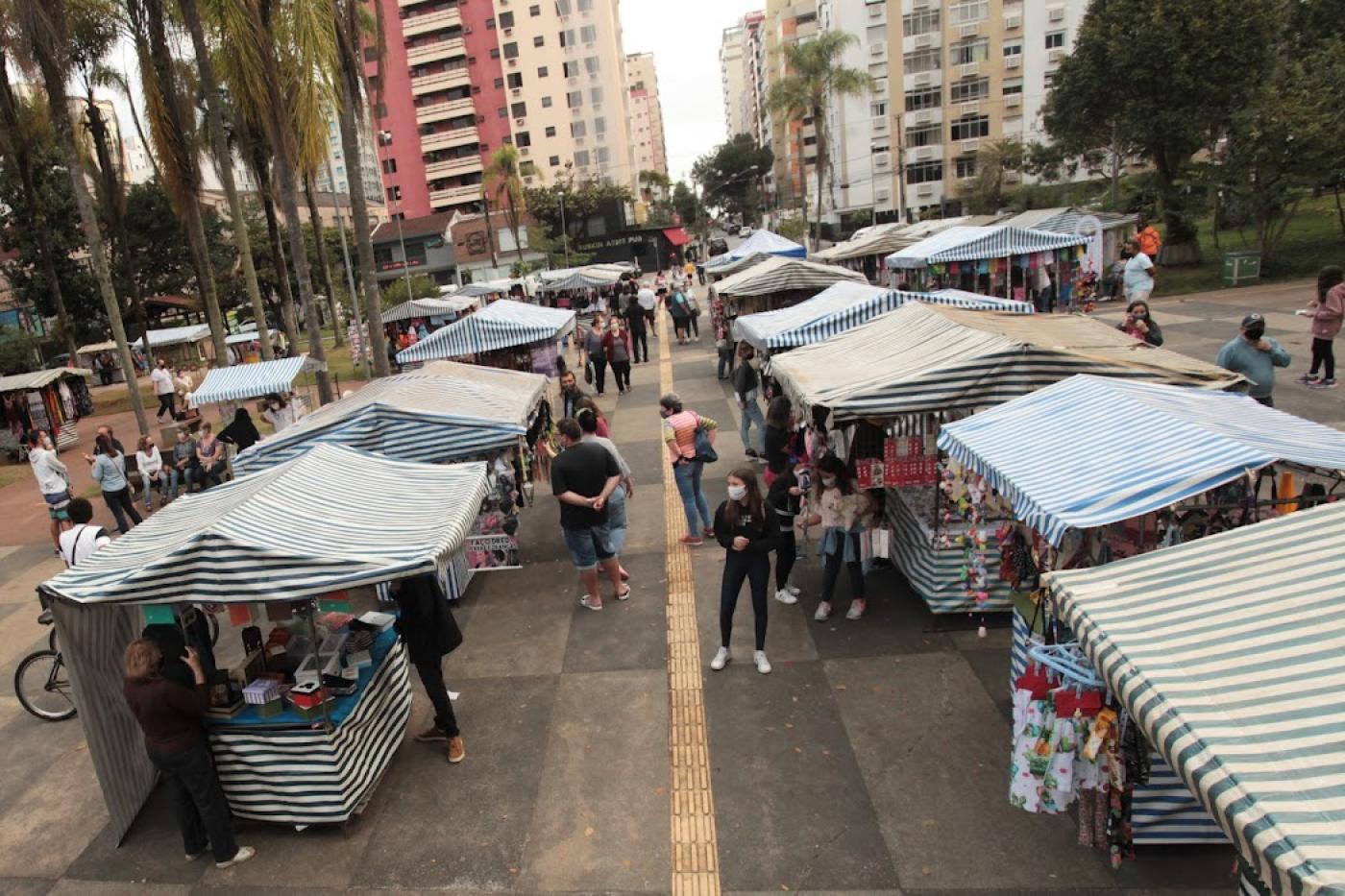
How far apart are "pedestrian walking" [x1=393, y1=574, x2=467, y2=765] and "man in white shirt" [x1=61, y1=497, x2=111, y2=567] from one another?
11.4 ft

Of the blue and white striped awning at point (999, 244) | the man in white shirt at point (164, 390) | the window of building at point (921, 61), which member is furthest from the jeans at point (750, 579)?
the window of building at point (921, 61)

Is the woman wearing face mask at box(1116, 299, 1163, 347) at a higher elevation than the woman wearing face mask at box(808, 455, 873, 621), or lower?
higher

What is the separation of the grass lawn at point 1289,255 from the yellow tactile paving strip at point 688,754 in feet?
66.8

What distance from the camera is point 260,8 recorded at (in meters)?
11.8

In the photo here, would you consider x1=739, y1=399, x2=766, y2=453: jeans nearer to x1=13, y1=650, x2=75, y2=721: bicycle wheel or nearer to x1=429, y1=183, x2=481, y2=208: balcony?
x1=13, y1=650, x2=75, y2=721: bicycle wheel

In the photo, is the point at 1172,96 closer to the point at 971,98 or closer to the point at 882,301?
the point at 882,301

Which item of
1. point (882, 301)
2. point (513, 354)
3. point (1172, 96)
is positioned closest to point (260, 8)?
point (513, 354)

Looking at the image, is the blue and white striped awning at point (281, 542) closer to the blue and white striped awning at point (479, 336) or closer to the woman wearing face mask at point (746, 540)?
the woman wearing face mask at point (746, 540)

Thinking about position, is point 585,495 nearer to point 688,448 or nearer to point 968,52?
point 688,448

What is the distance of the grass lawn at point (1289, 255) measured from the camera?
21.2m

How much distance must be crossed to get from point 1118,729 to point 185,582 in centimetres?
498

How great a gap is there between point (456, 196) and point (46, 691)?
74.3 metres

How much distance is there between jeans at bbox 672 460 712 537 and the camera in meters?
8.42

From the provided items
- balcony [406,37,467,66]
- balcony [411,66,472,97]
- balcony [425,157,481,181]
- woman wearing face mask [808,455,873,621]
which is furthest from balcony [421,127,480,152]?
woman wearing face mask [808,455,873,621]
